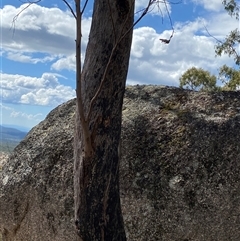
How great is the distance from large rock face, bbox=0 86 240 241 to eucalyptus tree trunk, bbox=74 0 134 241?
164 cm

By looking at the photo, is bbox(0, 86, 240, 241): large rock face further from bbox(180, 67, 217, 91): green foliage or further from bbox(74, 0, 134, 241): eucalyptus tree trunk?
bbox(180, 67, 217, 91): green foliage

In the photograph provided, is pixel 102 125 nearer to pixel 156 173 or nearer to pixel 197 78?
pixel 156 173

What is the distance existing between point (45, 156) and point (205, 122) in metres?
2.11

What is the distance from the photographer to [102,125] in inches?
180

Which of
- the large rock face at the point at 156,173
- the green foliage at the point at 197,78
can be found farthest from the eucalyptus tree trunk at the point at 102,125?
the green foliage at the point at 197,78

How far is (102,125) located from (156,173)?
1.97 metres

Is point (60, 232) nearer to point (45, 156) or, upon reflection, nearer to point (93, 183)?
point (45, 156)

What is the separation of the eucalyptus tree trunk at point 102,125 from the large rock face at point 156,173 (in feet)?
5.39

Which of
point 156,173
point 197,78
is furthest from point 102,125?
point 197,78

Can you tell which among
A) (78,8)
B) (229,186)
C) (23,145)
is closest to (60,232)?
(23,145)

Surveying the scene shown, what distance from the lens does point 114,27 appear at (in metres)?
4.70

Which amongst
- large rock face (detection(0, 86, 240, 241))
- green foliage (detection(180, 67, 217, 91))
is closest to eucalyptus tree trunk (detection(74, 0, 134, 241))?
large rock face (detection(0, 86, 240, 241))

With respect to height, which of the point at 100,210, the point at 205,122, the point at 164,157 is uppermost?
the point at 205,122

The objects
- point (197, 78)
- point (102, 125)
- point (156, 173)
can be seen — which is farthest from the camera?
point (197, 78)
